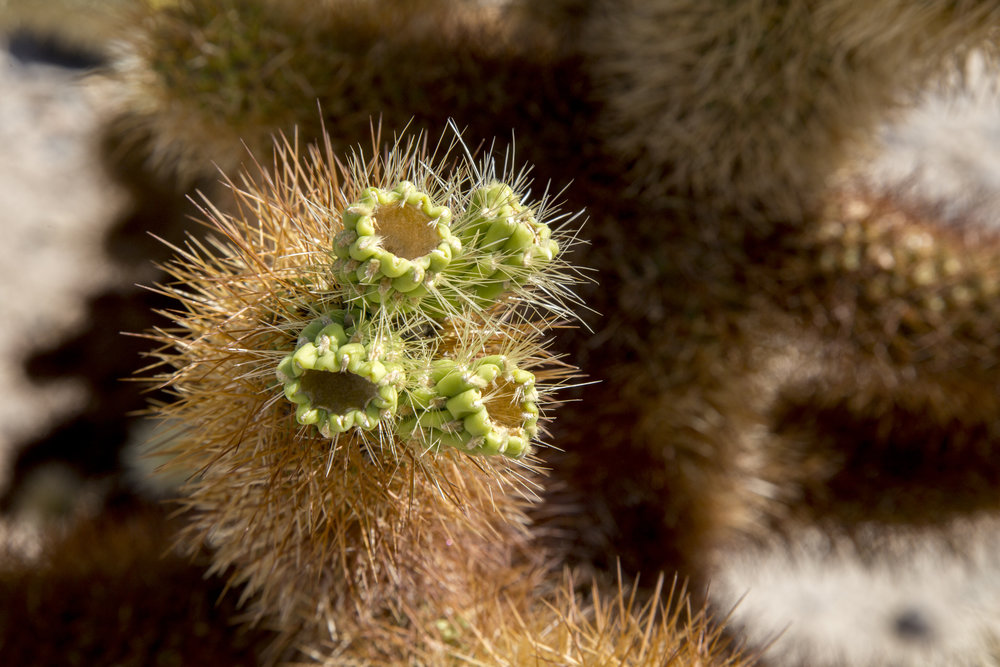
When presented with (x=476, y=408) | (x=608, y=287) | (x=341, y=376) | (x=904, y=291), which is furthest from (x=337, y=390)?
(x=904, y=291)

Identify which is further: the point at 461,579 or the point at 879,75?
the point at 879,75

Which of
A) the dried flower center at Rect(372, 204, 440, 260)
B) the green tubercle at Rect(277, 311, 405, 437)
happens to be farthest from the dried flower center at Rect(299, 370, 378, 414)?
the dried flower center at Rect(372, 204, 440, 260)

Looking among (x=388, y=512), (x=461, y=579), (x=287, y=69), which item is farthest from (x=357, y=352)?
(x=287, y=69)

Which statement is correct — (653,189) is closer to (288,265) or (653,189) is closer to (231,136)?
(231,136)

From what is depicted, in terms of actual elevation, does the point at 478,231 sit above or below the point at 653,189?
below

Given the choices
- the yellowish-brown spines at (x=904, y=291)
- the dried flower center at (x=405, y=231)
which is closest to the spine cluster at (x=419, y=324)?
the dried flower center at (x=405, y=231)

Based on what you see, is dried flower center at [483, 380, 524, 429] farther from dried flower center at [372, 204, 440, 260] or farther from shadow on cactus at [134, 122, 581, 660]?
dried flower center at [372, 204, 440, 260]
